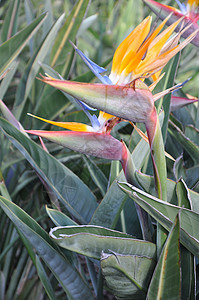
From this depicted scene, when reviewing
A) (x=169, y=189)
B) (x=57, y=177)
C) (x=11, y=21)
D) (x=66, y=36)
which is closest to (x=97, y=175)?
(x=57, y=177)

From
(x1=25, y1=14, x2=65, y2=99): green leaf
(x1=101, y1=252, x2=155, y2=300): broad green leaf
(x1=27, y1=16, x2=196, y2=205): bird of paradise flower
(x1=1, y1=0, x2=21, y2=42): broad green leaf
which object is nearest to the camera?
A: (x1=27, y1=16, x2=196, y2=205): bird of paradise flower

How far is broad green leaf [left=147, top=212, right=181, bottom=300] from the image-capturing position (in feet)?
1.35

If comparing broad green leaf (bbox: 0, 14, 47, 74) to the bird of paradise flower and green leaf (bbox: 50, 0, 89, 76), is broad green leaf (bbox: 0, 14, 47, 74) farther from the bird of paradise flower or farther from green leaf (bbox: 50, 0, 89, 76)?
the bird of paradise flower

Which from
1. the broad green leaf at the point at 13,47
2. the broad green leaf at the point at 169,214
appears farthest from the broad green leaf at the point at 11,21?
the broad green leaf at the point at 169,214

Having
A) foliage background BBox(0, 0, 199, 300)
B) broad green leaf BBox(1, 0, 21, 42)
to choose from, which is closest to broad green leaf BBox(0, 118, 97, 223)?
foliage background BBox(0, 0, 199, 300)

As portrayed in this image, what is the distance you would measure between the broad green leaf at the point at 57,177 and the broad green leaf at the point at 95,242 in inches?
6.2

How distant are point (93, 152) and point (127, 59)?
109mm

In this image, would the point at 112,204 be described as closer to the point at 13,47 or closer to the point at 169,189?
the point at 169,189

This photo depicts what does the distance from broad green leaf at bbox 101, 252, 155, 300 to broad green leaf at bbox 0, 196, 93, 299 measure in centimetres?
7

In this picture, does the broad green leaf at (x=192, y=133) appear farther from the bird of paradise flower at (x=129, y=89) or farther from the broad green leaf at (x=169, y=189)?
the bird of paradise flower at (x=129, y=89)

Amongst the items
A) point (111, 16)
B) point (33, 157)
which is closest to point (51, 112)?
point (33, 157)

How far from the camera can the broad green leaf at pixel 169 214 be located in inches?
17.1

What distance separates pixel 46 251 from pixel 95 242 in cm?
10

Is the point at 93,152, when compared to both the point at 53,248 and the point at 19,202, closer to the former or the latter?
the point at 53,248
